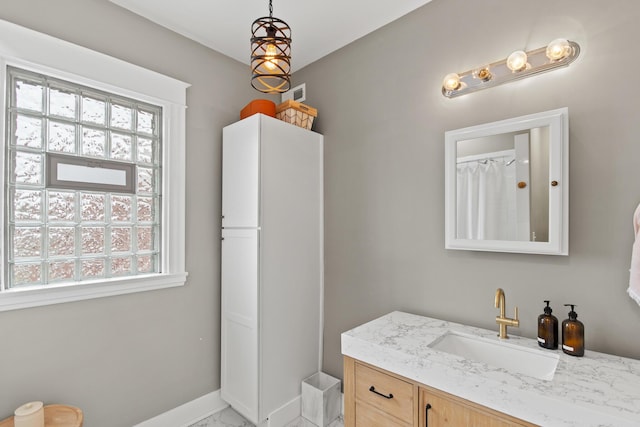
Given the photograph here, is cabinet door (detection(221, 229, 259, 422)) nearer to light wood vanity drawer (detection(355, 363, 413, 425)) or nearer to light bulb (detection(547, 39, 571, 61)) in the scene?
light wood vanity drawer (detection(355, 363, 413, 425))

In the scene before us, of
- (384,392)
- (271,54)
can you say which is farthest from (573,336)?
(271,54)

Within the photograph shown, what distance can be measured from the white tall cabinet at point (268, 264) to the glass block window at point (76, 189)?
0.52m

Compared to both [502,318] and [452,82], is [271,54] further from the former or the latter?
[502,318]

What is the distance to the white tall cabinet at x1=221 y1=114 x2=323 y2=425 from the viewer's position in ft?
6.53

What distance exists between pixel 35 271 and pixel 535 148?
8.38ft

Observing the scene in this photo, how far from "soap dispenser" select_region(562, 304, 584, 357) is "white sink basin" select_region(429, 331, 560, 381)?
0.06m

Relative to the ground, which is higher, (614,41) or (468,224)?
(614,41)

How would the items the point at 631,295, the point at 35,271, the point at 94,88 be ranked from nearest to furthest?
the point at 631,295
the point at 35,271
the point at 94,88

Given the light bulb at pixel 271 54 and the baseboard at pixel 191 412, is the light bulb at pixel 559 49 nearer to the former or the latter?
the light bulb at pixel 271 54

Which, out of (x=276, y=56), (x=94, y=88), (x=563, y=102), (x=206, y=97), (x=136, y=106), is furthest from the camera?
(x=206, y=97)

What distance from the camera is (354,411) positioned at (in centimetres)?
150

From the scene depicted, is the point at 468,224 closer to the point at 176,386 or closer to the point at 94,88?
the point at 176,386

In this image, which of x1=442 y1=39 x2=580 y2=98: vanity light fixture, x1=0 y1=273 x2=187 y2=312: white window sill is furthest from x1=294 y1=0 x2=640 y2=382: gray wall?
x1=0 y1=273 x2=187 y2=312: white window sill

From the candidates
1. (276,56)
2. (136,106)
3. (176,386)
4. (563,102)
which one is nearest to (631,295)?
(563,102)
